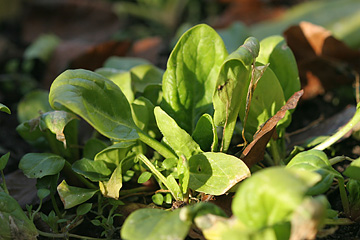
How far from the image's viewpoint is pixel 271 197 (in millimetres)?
659

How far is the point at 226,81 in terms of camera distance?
2.94ft

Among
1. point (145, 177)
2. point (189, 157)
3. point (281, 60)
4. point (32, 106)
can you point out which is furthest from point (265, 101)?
point (32, 106)

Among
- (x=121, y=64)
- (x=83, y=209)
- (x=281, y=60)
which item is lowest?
(x=83, y=209)

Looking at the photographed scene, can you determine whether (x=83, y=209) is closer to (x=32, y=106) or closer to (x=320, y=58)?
(x=32, y=106)

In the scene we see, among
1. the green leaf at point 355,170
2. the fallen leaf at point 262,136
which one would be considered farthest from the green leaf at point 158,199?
the green leaf at point 355,170

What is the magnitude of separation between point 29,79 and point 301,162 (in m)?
1.48

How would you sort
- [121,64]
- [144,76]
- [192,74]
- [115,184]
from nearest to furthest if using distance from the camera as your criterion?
[115,184] < [192,74] < [144,76] < [121,64]

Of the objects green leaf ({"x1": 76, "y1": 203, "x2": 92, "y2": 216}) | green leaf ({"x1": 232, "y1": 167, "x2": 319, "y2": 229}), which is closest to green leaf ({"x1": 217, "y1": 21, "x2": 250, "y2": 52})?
green leaf ({"x1": 76, "y1": 203, "x2": 92, "y2": 216})

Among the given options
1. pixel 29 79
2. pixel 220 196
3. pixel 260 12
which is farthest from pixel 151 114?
pixel 260 12

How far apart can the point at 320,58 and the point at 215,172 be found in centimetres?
89

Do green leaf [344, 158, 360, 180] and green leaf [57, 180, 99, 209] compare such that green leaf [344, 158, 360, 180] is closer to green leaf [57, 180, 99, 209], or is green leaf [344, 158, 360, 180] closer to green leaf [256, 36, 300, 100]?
green leaf [256, 36, 300, 100]

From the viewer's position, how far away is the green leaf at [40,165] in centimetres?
103

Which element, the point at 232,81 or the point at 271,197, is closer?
the point at 271,197

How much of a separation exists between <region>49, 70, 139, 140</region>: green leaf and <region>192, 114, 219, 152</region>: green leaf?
0.16 metres
